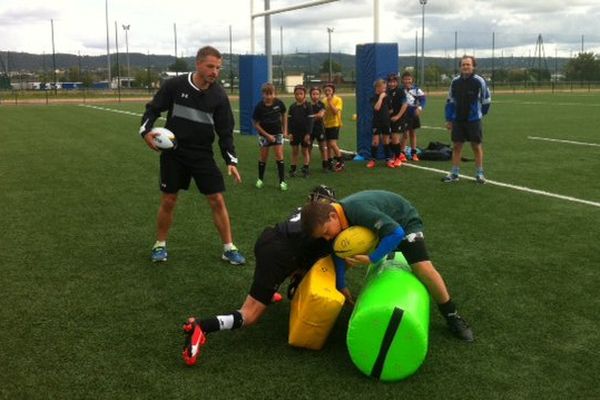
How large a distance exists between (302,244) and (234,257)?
67.9 inches

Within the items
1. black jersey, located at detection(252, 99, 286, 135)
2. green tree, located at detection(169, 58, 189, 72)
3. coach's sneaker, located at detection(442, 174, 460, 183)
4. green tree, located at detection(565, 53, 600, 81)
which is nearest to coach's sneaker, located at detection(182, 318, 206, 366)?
black jersey, located at detection(252, 99, 286, 135)

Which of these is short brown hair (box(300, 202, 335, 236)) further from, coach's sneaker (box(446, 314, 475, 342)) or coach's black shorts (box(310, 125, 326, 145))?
coach's black shorts (box(310, 125, 326, 145))

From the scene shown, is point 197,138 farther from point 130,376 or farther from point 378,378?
point 378,378

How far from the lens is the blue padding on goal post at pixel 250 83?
18.1 meters

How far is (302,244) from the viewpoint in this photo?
4.10m

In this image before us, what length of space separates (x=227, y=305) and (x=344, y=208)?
136cm

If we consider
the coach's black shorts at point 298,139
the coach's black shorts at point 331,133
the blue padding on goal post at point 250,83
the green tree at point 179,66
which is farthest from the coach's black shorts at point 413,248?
the green tree at point 179,66

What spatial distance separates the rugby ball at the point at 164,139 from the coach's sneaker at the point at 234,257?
3.56 feet

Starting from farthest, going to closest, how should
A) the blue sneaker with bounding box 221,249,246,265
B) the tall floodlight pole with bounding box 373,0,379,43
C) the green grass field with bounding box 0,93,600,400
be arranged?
1. the tall floodlight pole with bounding box 373,0,379,43
2. the blue sneaker with bounding box 221,249,246,265
3. the green grass field with bounding box 0,93,600,400

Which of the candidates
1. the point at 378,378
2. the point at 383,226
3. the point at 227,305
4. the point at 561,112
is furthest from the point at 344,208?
the point at 561,112

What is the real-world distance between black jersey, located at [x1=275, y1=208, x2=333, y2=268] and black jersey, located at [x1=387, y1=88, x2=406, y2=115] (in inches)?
312

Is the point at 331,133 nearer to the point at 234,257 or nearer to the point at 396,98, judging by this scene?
the point at 396,98

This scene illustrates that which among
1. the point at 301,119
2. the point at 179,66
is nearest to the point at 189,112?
the point at 301,119

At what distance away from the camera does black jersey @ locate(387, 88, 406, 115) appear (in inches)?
461
